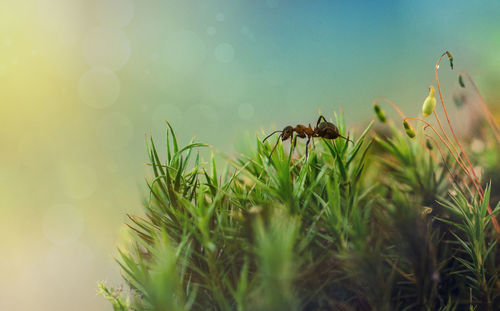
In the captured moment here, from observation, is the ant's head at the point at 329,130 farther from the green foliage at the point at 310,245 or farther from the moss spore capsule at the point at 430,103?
the moss spore capsule at the point at 430,103

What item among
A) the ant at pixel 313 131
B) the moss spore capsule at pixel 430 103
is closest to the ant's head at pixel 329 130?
the ant at pixel 313 131

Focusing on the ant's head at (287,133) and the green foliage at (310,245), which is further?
the ant's head at (287,133)

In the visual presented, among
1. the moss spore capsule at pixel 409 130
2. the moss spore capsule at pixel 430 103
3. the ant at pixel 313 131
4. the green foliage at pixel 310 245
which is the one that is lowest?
the green foliage at pixel 310 245

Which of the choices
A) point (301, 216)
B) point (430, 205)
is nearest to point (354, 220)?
point (301, 216)

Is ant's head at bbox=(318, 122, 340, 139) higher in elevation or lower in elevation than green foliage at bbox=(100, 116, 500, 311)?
higher

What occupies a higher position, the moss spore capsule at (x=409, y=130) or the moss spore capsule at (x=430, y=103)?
the moss spore capsule at (x=430, y=103)

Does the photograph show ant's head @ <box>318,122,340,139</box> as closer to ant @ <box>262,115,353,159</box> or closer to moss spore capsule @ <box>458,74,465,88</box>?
ant @ <box>262,115,353,159</box>

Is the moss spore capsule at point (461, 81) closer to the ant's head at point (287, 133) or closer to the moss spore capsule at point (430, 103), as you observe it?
the moss spore capsule at point (430, 103)

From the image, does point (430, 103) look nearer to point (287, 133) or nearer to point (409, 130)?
point (409, 130)

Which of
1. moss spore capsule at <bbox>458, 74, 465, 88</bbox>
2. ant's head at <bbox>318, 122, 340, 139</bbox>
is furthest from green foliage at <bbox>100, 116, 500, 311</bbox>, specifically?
moss spore capsule at <bbox>458, 74, 465, 88</bbox>

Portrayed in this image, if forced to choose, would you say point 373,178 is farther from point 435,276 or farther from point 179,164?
point 179,164
